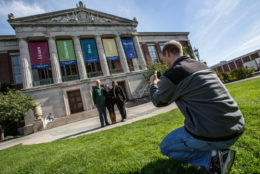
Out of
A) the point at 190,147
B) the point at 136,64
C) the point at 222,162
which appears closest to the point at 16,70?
the point at 136,64

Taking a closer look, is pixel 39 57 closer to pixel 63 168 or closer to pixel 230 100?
pixel 63 168

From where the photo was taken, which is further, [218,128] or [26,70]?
[26,70]

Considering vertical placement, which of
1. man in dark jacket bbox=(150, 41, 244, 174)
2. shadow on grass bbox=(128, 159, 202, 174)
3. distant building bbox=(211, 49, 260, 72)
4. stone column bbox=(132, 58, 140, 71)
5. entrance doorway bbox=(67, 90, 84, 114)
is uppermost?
stone column bbox=(132, 58, 140, 71)

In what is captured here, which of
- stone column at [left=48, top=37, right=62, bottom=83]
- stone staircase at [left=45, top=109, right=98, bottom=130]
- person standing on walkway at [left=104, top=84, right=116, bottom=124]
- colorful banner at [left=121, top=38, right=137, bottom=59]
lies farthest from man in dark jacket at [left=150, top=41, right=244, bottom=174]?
colorful banner at [left=121, top=38, right=137, bottom=59]

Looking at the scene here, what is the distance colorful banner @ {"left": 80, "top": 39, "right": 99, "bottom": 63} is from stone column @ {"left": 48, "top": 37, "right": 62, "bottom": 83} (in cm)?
381

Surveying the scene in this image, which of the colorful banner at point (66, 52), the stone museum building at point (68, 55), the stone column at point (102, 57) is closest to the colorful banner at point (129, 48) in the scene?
the stone museum building at point (68, 55)

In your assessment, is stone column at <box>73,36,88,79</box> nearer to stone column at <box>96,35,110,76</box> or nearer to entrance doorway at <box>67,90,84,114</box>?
entrance doorway at <box>67,90,84,114</box>

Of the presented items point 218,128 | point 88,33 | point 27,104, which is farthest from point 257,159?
point 88,33

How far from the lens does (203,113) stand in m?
1.18

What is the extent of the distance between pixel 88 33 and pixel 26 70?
10269mm

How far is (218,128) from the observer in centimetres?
112

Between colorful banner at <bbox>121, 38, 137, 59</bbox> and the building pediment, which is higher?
the building pediment

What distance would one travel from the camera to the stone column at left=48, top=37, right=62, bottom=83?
1741 cm

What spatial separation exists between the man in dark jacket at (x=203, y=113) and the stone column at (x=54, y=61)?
18.9m
